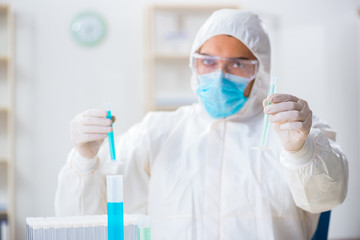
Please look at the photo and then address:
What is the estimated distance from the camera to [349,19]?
412 centimetres

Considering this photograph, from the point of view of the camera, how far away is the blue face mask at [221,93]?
1.53 meters

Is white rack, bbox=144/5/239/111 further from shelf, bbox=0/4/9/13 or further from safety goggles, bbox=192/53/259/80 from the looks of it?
safety goggles, bbox=192/53/259/80

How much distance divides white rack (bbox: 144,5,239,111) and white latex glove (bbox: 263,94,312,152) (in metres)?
2.38

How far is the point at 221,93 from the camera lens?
5.02 ft

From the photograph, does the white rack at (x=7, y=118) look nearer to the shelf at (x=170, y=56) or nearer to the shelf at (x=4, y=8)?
the shelf at (x=4, y=8)

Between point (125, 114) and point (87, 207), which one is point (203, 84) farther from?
point (125, 114)

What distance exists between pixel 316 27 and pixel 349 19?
1.05 feet

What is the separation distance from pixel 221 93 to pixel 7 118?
248cm

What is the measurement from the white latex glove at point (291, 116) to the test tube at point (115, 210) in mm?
414

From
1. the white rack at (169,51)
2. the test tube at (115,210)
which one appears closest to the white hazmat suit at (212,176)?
the test tube at (115,210)

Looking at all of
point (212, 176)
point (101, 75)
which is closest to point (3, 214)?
point (101, 75)

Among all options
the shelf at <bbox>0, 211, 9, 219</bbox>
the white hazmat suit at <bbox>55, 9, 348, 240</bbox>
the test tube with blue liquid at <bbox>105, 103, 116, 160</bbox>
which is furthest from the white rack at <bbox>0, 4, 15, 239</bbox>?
the test tube with blue liquid at <bbox>105, 103, 116, 160</bbox>

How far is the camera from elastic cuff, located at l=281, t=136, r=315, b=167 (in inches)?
49.1

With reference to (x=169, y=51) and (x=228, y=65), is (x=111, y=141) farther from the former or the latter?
(x=169, y=51)
